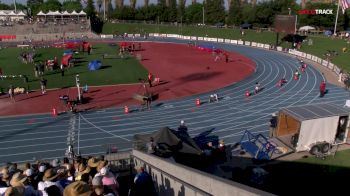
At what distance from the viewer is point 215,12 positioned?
9512cm

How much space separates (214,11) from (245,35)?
936 inches

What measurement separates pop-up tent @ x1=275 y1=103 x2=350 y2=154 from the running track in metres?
2.50

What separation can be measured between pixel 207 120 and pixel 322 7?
6549 cm

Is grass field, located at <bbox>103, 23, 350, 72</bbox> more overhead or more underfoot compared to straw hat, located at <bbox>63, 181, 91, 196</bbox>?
more overhead

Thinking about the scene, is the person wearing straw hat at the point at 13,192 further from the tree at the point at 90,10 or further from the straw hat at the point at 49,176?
the tree at the point at 90,10

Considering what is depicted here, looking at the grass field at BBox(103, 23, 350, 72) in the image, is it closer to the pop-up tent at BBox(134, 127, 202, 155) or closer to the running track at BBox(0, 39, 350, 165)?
the running track at BBox(0, 39, 350, 165)

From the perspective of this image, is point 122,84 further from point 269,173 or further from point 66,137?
point 269,173

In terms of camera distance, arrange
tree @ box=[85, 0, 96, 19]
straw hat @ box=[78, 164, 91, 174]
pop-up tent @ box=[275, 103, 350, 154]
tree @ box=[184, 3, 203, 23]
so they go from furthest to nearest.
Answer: tree @ box=[184, 3, 203, 23]
tree @ box=[85, 0, 96, 19]
pop-up tent @ box=[275, 103, 350, 154]
straw hat @ box=[78, 164, 91, 174]

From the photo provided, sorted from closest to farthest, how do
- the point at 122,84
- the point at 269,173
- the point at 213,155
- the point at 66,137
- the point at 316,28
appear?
the point at 269,173 → the point at 213,155 → the point at 66,137 → the point at 122,84 → the point at 316,28

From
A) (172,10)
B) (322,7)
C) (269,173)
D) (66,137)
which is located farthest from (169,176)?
(172,10)

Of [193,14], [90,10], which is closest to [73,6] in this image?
[90,10]

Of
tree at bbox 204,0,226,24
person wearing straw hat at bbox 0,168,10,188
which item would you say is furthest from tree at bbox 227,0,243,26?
person wearing straw hat at bbox 0,168,10,188

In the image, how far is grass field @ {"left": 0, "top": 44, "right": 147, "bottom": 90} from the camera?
3406 centimetres

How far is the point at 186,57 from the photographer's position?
5097 cm
